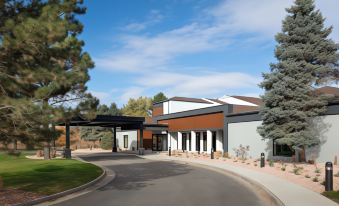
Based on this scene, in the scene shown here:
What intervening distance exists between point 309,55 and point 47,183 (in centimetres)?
1812

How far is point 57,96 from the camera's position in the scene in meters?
13.6

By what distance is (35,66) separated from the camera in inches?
476

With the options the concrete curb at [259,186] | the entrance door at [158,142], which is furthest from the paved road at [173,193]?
the entrance door at [158,142]

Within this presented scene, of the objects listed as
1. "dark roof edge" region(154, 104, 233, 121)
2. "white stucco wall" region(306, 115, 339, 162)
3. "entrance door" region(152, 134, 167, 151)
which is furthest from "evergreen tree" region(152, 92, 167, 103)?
"white stucco wall" region(306, 115, 339, 162)

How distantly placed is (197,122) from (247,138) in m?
9.94

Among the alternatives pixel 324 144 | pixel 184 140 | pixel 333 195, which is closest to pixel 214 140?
pixel 184 140

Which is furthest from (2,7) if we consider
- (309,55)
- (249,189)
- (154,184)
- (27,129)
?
(309,55)

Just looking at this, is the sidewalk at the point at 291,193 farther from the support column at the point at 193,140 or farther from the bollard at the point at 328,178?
the support column at the point at 193,140

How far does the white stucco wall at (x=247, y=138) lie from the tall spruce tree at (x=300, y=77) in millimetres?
6258

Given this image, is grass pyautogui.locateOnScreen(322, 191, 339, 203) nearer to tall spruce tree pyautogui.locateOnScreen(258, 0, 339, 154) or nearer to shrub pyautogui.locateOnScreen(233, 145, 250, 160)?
tall spruce tree pyautogui.locateOnScreen(258, 0, 339, 154)

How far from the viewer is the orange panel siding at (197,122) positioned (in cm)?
3862

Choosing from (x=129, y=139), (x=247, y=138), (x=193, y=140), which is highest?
(x=247, y=138)

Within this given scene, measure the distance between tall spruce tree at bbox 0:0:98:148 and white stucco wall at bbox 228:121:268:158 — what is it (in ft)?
68.7

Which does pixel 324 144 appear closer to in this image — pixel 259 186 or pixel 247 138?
pixel 247 138
